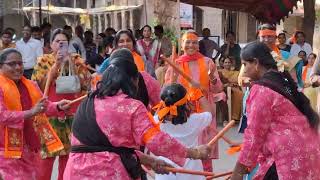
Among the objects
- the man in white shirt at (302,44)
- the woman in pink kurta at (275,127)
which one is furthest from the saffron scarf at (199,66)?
the man in white shirt at (302,44)

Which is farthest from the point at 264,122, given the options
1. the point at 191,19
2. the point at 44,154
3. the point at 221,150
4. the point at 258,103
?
the point at 191,19

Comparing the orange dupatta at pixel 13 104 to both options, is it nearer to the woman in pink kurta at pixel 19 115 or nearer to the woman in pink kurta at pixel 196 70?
the woman in pink kurta at pixel 19 115

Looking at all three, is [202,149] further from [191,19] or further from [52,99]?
[191,19]

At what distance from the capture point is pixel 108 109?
441 centimetres

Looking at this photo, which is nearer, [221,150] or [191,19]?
[221,150]

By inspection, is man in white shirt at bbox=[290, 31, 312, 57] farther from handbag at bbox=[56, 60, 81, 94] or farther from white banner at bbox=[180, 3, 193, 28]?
white banner at bbox=[180, 3, 193, 28]

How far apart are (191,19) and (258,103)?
23793 mm

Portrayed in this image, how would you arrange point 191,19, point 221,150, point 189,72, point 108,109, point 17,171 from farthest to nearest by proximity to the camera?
point 191,19
point 221,150
point 189,72
point 17,171
point 108,109

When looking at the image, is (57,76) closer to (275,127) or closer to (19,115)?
(19,115)

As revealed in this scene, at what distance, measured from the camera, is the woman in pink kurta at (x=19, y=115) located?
5875mm

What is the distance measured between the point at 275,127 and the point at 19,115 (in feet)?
6.88

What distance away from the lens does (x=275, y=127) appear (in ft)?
15.4

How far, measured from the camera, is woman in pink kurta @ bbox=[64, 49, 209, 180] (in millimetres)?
4359

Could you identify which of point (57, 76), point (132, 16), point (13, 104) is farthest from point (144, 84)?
point (132, 16)
